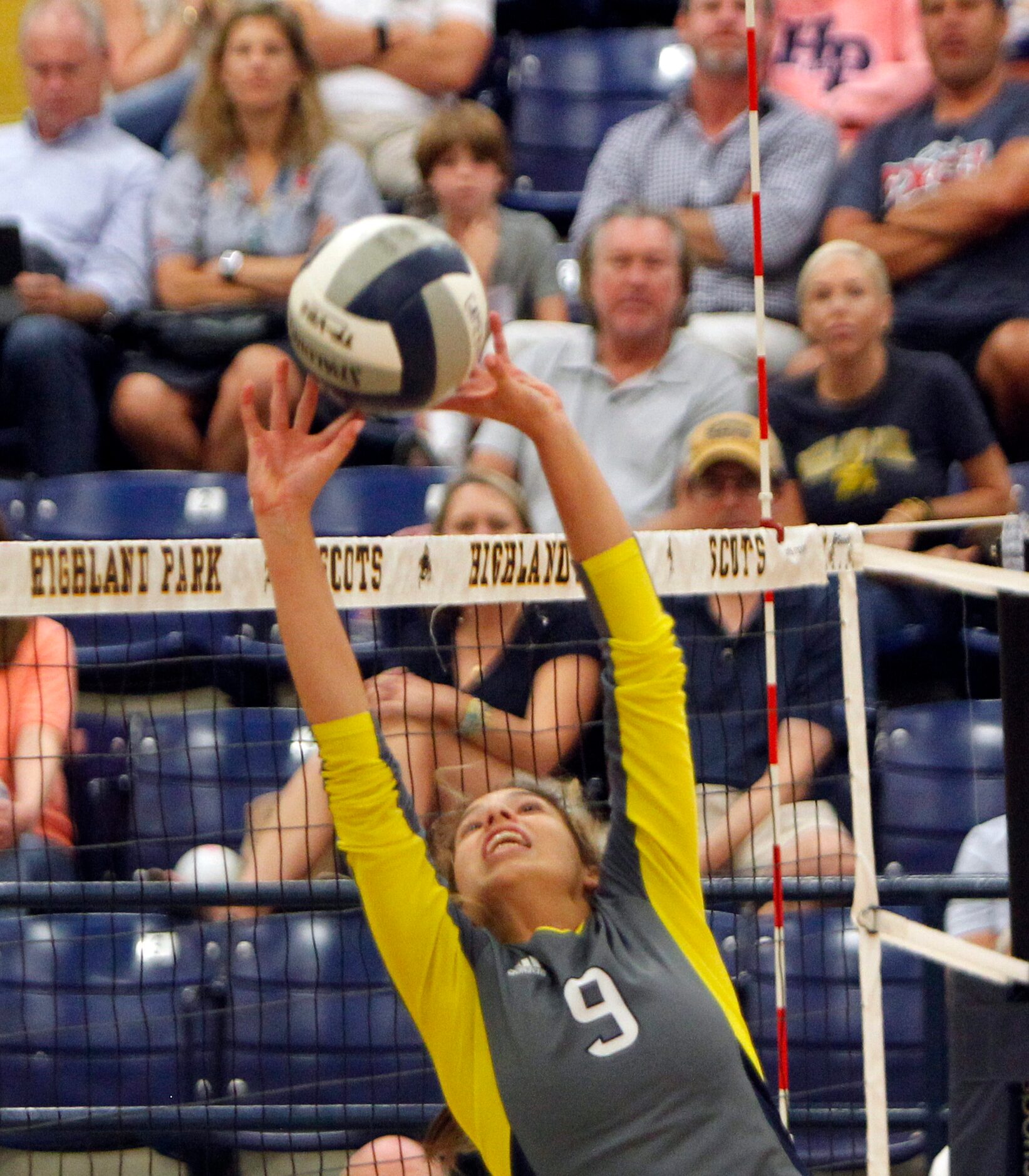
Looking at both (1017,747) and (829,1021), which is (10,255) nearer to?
(829,1021)

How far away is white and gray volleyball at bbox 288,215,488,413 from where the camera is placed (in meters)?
2.39

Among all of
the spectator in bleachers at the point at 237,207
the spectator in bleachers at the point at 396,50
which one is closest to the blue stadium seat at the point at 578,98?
the spectator in bleachers at the point at 396,50

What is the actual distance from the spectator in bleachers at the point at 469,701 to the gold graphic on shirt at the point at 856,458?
Answer: 42.0 inches

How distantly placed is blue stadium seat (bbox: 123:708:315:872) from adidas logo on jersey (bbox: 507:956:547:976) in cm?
179

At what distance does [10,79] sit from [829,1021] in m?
6.04

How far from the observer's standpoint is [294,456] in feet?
8.04

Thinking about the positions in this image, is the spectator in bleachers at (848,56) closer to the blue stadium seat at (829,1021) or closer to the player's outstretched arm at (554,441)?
the blue stadium seat at (829,1021)

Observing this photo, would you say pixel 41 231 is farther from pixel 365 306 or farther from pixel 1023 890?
pixel 1023 890

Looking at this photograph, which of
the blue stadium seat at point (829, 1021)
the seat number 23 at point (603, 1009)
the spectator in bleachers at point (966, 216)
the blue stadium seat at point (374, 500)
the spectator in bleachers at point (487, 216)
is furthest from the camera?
the spectator in bleachers at point (487, 216)

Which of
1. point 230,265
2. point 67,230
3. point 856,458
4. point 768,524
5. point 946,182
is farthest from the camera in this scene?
point 67,230

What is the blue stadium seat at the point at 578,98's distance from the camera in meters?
7.18

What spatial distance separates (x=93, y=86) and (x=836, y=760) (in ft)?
12.1

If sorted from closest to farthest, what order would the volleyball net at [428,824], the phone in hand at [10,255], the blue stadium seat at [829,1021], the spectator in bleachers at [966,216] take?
1. the volleyball net at [428,824]
2. the blue stadium seat at [829,1021]
3. the spectator in bleachers at [966,216]
4. the phone in hand at [10,255]

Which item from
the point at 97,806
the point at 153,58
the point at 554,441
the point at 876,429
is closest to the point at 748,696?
the point at 876,429
